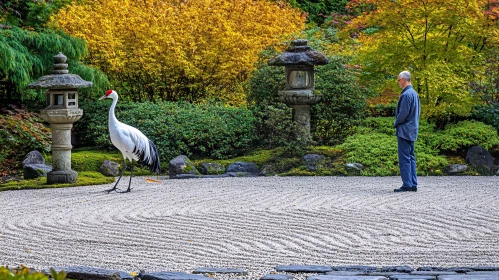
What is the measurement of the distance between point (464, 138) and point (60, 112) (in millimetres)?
6322

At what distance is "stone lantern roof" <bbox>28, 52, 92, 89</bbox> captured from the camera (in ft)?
37.1

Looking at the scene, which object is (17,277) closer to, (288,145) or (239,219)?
(239,219)

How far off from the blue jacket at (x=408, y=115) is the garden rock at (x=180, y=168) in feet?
11.8

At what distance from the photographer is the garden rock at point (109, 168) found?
41.7 ft

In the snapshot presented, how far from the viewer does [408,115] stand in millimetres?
10289

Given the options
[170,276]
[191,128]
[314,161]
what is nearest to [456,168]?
[314,161]

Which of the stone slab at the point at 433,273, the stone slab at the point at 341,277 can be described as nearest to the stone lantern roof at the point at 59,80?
the stone slab at the point at 341,277

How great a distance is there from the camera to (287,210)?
28.1 feet

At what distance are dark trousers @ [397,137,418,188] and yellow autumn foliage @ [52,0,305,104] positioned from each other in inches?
224

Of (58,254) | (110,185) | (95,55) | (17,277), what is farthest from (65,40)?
(17,277)

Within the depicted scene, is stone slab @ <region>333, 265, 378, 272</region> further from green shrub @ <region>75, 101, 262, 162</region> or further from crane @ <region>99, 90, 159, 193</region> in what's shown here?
green shrub @ <region>75, 101, 262, 162</region>

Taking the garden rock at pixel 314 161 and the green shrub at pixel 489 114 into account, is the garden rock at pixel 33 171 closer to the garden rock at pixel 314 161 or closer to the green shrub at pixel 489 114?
the garden rock at pixel 314 161

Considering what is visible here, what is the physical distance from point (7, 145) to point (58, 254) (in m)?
7.40

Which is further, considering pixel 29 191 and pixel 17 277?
pixel 29 191
